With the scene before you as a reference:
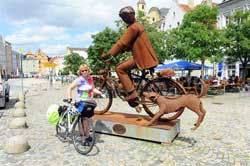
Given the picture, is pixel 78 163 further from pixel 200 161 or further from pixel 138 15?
pixel 138 15

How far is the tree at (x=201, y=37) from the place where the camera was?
17125 millimetres

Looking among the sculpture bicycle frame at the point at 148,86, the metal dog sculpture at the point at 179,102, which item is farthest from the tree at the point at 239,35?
the metal dog sculpture at the point at 179,102

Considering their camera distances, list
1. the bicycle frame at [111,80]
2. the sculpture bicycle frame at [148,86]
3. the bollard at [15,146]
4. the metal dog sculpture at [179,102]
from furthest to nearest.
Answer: the bicycle frame at [111,80]
the sculpture bicycle frame at [148,86]
the metal dog sculpture at [179,102]
the bollard at [15,146]

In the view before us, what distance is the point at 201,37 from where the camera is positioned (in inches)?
665

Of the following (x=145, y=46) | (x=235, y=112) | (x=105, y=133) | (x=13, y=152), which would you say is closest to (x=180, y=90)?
(x=145, y=46)

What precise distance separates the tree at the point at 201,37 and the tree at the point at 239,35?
107 inches

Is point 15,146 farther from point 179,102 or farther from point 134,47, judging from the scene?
point 179,102

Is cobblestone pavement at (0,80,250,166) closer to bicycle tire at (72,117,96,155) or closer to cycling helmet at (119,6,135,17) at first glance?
bicycle tire at (72,117,96,155)

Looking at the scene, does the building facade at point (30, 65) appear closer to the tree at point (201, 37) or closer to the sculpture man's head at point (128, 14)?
the tree at point (201, 37)

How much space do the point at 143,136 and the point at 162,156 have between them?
1.08m

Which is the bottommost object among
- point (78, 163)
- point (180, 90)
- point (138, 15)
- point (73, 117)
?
Answer: point (78, 163)

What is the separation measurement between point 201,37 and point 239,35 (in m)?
5.03

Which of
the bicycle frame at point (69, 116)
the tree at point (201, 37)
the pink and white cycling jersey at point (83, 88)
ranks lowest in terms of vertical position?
the bicycle frame at point (69, 116)

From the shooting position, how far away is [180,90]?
6512 mm
